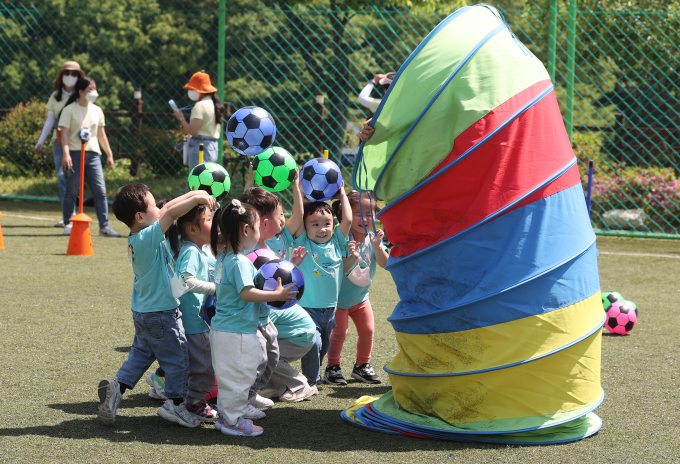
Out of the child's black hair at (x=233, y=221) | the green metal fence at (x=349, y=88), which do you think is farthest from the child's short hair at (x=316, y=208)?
the green metal fence at (x=349, y=88)

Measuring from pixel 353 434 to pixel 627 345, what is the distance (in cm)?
282

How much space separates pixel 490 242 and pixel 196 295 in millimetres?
1654

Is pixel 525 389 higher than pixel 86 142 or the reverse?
the reverse

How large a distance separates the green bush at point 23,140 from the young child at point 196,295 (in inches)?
551

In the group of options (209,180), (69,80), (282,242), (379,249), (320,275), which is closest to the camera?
(379,249)

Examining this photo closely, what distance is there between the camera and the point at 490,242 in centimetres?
373

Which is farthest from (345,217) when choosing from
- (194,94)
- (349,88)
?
(349,88)

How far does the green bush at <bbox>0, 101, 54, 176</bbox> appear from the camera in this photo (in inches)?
688

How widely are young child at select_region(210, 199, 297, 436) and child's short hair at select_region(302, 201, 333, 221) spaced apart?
0.99 metres

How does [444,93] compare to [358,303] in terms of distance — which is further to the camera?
[358,303]

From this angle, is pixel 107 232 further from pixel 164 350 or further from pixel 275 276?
pixel 275 276

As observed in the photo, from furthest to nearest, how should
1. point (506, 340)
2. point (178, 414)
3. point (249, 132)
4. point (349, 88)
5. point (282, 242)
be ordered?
1. point (349, 88)
2. point (249, 132)
3. point (282, 242)
4. point (178, 414)
5. point (506, 340)

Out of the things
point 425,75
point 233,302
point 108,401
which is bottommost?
point 108,401

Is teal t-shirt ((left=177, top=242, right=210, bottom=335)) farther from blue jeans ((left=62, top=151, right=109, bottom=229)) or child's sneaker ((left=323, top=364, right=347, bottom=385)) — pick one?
blue jeans ((left=62, top=151, right=109, bottom=229))
